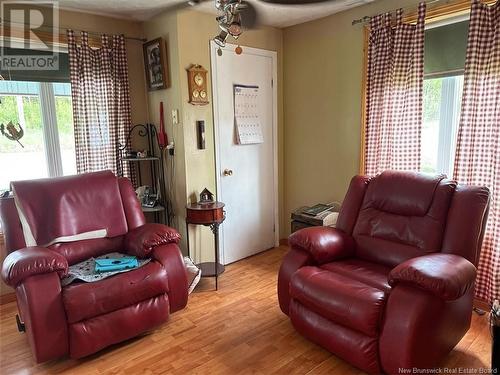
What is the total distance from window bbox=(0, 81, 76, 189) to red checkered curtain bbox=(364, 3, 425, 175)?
2552mm

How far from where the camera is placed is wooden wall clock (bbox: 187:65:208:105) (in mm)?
2963

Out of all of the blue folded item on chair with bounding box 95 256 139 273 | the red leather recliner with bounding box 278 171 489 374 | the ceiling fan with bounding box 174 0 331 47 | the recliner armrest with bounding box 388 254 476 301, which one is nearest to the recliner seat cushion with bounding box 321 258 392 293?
the red leather recliner with bounding box 278 171 489 374

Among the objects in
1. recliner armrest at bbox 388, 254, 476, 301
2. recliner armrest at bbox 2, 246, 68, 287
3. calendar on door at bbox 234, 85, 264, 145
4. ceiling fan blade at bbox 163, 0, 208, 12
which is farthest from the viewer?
calendar on door at bbox 234, 85, 264, 145

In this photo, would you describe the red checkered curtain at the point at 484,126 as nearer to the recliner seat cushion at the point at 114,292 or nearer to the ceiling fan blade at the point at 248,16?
the ceiling fan blade at the point at 248,16

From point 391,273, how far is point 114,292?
1.53 metres

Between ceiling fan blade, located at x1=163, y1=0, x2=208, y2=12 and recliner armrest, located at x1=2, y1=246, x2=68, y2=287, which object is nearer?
recliner armrest, located at x1=2, y1=246, x2=68, y2=287

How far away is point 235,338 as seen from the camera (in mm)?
2283

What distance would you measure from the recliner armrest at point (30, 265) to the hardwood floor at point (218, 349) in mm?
559

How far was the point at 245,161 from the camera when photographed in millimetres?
3479

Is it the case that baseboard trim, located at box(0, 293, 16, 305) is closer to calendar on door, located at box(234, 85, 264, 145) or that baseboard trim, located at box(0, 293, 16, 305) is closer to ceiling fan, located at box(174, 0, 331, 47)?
calendar on door, located at box(234, 85, 264, 145)

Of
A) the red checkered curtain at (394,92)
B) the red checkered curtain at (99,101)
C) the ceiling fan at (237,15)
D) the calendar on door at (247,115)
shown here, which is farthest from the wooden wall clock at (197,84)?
the red checkered curtain at (394,92)

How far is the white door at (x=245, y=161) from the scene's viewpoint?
127 inches

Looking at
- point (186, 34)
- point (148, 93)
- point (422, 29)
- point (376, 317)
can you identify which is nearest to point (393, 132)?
point (422, 29)

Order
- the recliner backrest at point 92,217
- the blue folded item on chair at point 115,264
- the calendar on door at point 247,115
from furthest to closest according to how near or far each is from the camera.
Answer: the calendar on door at point 247,115
the recliner backrest at point 92,217
the blue folded item on chair at point 115,264
